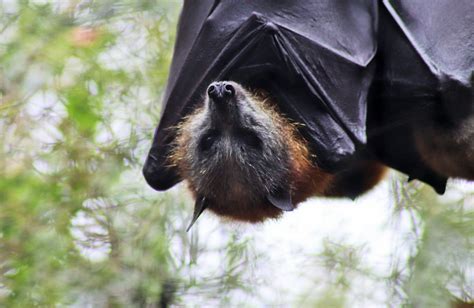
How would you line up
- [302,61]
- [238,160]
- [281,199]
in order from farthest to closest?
[238,160], [281,199], [302,61]

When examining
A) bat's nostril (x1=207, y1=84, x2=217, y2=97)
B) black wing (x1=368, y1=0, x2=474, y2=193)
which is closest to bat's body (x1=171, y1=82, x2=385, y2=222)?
bat's nostril (x1=207, y1=84, x2=217, y2=97)

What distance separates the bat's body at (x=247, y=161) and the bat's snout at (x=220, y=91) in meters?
0.20

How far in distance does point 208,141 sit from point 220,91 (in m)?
0.56

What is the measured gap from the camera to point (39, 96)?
21.9ft

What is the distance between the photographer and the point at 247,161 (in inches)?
189

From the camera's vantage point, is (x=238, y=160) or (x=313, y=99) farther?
(x=238, y=160)

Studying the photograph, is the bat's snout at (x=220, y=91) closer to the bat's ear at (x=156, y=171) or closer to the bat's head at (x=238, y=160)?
the bat's head at (x=238, y=160)

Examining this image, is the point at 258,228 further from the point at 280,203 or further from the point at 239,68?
the point at 239,68

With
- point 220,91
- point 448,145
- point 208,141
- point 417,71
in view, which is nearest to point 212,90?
point 220,91

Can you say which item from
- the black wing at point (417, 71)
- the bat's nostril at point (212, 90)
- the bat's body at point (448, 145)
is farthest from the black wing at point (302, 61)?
the bat's body at point (448, 145)

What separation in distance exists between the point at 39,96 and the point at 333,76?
3.11 metres

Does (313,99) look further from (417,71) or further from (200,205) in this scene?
(200,205)

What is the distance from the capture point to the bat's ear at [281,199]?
460 centimetres

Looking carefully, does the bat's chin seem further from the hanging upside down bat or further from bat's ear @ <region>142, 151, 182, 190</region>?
bat's ear @ <region>142, 151, 182, 190</region>
